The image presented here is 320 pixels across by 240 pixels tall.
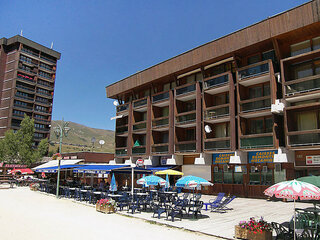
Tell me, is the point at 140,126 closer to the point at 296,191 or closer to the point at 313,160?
the point at 313,160

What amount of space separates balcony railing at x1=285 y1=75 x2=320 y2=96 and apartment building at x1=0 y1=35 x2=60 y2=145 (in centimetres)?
6895

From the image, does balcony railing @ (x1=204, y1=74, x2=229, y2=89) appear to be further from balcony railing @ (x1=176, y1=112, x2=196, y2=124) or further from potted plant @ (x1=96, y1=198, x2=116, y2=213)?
potted plant @ (x1=96, y1=198, x2=116, y2=213)

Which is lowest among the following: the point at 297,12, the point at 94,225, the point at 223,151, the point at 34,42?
the point at 94,225

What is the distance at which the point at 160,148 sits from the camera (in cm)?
3397

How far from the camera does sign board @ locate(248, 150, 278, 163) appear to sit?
962 inches

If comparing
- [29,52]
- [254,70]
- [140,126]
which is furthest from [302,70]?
[29,52]

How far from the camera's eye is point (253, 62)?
2697 cm

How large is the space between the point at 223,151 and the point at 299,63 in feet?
33.9

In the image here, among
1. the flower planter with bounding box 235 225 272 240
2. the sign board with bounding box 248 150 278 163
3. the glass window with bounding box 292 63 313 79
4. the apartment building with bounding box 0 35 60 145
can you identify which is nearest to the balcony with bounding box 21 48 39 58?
the apartment building with bounding box 0 35 60 145

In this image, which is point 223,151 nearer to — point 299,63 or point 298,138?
point 298,138

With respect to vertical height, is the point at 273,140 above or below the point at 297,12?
below

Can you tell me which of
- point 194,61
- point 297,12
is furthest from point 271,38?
point 194,61

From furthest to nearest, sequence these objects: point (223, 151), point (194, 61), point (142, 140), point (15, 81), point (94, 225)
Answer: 1. point (15, 81)
2. point (142, 140)
3. point (194, 61)
4. point (223, 151)
5. point (94, 225)

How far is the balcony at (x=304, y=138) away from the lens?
21.1 meters
